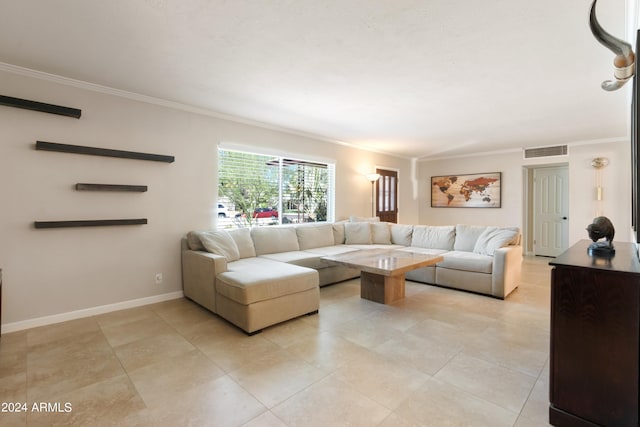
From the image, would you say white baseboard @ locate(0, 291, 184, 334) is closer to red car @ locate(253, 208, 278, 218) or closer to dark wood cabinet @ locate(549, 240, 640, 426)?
red car @ locate(253, 208, 278, 218)

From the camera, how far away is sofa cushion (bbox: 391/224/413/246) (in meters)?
5.22

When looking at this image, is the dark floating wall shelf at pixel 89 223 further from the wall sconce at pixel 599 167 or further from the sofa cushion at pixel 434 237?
the wall sconce at pixel 599 167

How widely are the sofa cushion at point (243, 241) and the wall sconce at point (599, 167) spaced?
6205mm

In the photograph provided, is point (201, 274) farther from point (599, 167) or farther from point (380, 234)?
point (599, 167)

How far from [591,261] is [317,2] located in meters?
2.14

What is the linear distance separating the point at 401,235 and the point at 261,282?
10.6ft

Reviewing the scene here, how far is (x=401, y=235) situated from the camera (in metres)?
5.29

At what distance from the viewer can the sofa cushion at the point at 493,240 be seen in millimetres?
3912

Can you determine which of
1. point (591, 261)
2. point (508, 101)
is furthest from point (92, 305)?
point (508, 101)

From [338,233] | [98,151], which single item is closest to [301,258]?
[338,233]

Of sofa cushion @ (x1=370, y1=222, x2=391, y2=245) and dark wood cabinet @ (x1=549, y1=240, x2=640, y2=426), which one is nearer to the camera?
dark wood cabinet @ (x1=549, y1=240, x2=640, y2=426)

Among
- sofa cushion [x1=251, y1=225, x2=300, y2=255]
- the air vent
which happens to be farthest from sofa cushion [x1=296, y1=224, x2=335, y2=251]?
the air vent

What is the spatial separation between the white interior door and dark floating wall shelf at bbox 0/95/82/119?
8.09m

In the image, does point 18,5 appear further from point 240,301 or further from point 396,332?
point 396,332
